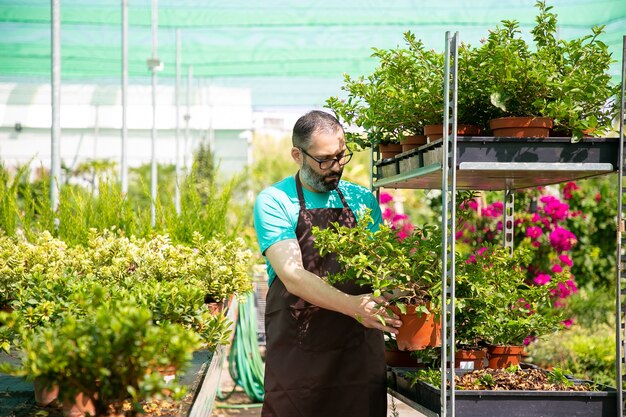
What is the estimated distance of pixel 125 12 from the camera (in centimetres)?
638

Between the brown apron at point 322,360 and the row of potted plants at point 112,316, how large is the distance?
1.20 feet

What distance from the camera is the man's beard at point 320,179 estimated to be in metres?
2.73

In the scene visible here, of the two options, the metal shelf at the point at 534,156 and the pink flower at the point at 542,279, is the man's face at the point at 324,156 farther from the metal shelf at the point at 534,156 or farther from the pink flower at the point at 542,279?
the pink flower at the point at 542,279

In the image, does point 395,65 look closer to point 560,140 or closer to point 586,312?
point 560,140

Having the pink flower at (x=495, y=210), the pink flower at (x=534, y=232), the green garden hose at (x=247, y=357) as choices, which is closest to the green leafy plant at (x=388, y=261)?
the green garden hose at (x=247, y=357)

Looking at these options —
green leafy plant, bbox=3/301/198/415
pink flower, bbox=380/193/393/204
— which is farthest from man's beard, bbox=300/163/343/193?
pink flower, bbox=380/193/393/204

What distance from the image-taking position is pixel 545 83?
233 centimetres

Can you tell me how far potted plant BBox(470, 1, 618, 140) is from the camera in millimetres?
2328

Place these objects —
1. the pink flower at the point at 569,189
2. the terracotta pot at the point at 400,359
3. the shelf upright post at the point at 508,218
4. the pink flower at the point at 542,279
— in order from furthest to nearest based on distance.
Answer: the pink flower at the point at 569,189 < the pink flower at the point at 542,279 < the shelf upright post at the point at 508,218 < the terracotta pot at the point at 400,359

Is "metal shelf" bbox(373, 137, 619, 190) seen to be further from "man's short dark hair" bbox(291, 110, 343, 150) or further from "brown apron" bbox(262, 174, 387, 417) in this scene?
"brown apron" bbox(262, 174, 387, 417)

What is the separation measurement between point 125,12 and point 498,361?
4668 millimetres

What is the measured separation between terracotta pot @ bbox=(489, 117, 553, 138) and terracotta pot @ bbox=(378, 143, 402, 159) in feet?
2.16

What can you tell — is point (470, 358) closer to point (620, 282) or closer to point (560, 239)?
point (620, 282)

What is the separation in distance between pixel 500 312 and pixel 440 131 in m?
0.62
